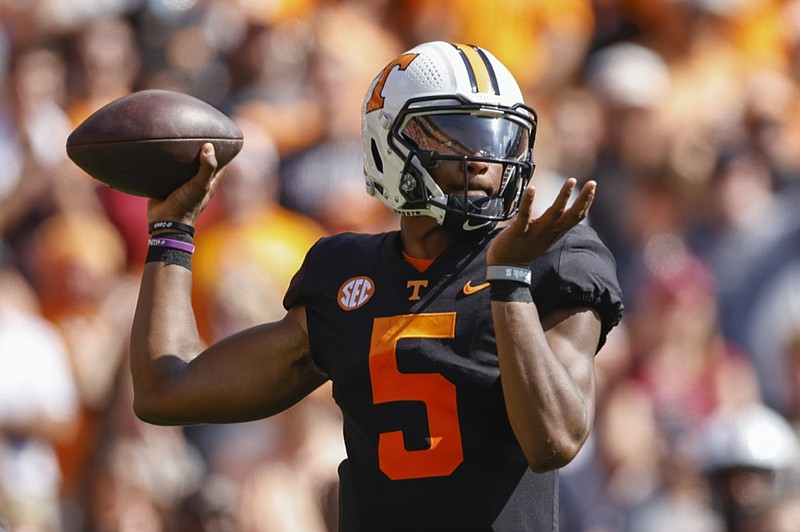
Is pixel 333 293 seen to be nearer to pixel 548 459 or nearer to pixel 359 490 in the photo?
pixel 359 490

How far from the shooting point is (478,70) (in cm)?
341

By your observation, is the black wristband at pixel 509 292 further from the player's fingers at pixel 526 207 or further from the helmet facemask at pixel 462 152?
the helmet facemask at pixel 462 152

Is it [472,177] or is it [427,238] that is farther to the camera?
[427,238]

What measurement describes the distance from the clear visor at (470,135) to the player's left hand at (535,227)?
364mm

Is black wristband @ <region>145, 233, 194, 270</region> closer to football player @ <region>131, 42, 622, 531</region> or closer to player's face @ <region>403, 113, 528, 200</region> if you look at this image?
football player @ <region>131, 42, 622, 531</region>

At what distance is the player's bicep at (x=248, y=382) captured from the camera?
141 inches

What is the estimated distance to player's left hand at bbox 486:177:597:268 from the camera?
9.36ft

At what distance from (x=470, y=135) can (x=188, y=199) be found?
0.80 metres

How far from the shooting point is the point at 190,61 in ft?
24.8

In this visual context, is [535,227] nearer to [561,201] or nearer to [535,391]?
[561,201]

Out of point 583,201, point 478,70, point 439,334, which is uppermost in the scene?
point 478,70

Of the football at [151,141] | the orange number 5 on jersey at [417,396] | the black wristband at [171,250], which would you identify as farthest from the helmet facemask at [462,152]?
the black wristband at [171,250]

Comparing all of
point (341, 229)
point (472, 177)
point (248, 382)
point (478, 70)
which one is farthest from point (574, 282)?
point (341, 229)

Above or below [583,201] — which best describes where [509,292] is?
below
